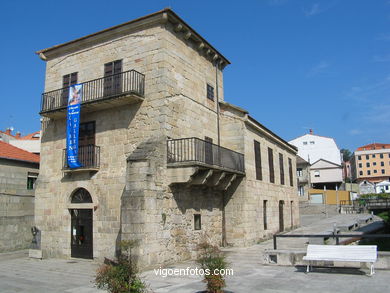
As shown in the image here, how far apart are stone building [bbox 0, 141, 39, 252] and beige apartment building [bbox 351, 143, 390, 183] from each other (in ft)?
273

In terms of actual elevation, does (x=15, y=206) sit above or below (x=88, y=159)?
below

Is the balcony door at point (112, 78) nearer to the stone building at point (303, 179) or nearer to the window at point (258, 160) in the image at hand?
Answer: the window at point (258, 160)

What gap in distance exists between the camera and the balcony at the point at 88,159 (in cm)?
1449

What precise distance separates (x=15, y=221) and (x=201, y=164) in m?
11.4

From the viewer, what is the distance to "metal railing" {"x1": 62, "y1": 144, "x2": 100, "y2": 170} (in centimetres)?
1457

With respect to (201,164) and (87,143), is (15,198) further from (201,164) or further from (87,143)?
(201,164)

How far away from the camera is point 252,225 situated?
55.4 feet

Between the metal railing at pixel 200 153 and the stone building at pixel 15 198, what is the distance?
9.96 m

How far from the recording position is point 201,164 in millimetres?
12789

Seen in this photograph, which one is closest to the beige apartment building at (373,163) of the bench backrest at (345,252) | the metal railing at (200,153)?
the metal railing at (200,153)

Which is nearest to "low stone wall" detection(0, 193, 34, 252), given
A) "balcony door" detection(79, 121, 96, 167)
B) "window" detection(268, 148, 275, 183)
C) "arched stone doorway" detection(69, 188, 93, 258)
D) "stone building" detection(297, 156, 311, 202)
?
"arched stone doorway" detection(69, 188, 93, 258)

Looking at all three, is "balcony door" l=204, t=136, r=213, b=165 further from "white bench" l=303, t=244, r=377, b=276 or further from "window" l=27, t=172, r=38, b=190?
"window" l=27, t=172, r=38, b=190

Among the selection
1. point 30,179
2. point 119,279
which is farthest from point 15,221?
point 119,279
